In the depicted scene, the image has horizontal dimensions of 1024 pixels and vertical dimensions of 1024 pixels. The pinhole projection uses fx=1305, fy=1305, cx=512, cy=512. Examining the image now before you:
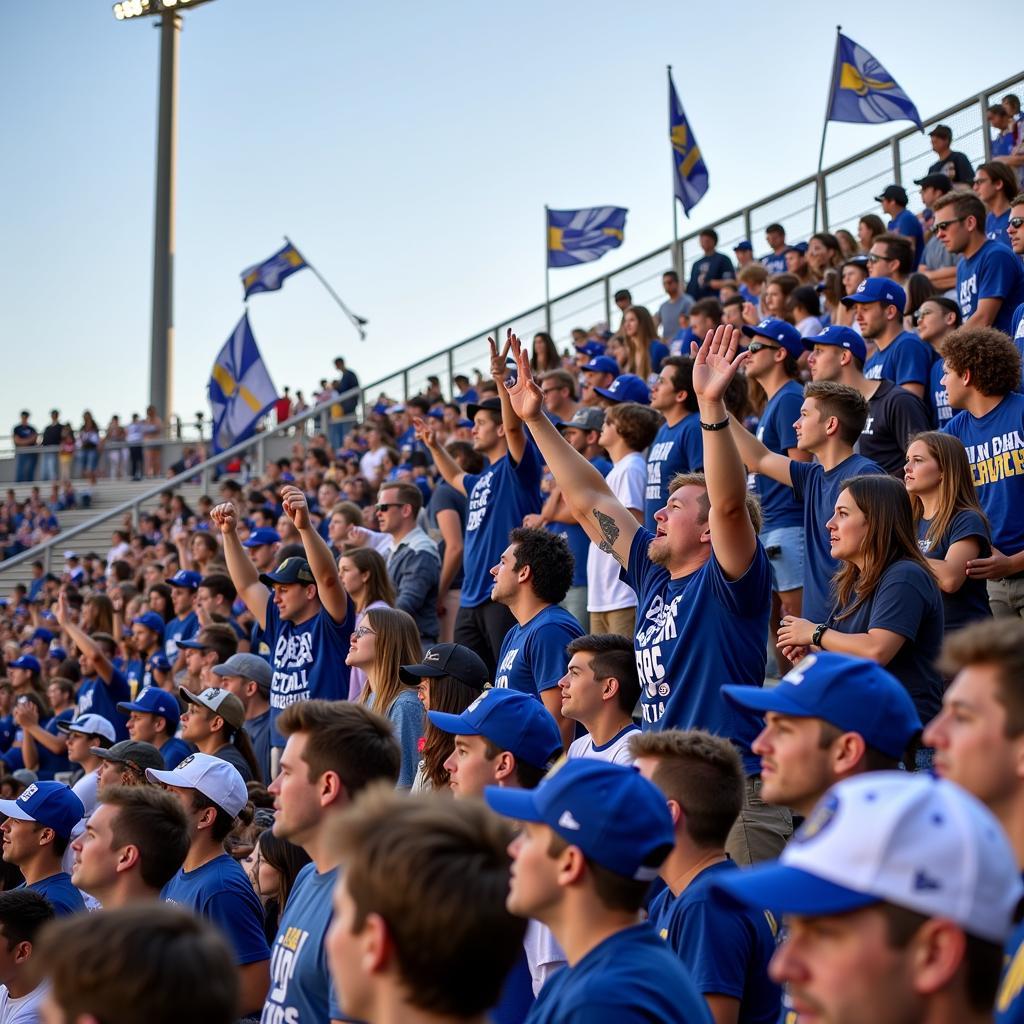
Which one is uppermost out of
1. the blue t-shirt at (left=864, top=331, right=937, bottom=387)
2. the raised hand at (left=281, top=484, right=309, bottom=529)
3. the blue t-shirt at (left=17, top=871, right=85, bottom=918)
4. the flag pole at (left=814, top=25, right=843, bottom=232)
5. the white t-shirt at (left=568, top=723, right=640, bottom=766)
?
the flag pole at (left=814, top=25, right=843, bottom=232)

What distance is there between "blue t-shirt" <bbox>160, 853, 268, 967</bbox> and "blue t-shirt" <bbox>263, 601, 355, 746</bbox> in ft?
8.15

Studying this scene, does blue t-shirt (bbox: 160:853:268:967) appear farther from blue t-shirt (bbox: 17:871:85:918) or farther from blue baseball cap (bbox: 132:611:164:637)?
blue baseball cap (bbox: 132:611:164:637)

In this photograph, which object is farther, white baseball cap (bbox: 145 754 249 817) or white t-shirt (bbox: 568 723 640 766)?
white baseball cap (bbox: 145 754 249 817)

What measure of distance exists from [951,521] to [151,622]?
7.42 m

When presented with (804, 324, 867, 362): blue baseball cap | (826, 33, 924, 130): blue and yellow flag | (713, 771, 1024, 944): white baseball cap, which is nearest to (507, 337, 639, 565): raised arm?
(804, 324, 867, 362): blue baseball cap

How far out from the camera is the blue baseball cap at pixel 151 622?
1095 centimetres

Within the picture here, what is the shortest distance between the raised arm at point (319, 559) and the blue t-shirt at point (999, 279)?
4376mm

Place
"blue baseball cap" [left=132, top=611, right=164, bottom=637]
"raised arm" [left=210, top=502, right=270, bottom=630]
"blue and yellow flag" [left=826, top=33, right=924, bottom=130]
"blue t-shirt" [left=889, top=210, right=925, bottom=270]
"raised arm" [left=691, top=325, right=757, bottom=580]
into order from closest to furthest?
"raised arm" [left=691, top=325, right=757, bottom=580]
"raised arm" [left=210, top=502, right=270, bottom=630]
"blue baseball cap" [left=132, top=611, right=164, bottom=637]
"blue t-shirt" [left=889, top=210, right=925, bottom=270]
"blue and yellow flag" [left=826, top=33, right=924, bottom=130]

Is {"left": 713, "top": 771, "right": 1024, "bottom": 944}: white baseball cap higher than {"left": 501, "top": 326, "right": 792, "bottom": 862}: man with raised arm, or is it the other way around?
{"left": 501, "top": 326, "right": 792, "bottom": 862}: man with raised arm

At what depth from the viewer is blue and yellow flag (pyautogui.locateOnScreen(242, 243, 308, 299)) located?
22.9 metres

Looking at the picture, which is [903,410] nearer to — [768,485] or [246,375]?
[768,485]

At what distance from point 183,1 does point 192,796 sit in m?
28.3

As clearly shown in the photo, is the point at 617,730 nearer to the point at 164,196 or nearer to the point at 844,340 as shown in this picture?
the point at 844,340

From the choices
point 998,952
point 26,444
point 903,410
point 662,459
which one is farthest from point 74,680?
point 26,444
